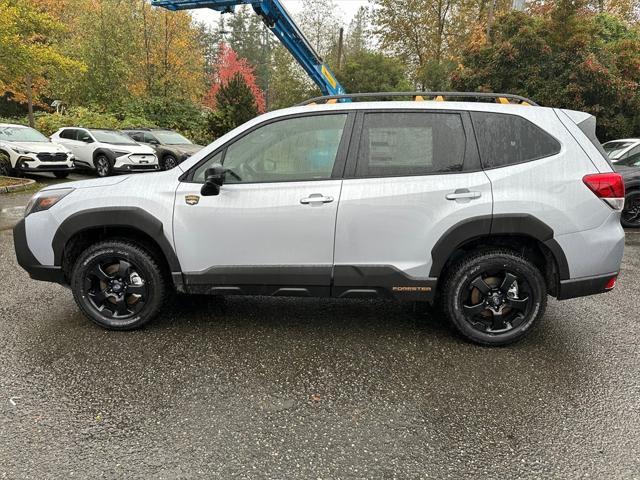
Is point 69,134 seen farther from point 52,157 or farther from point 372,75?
point 372,75

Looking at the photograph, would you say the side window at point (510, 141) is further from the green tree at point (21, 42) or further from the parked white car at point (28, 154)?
the parked white car at point (28, 154)

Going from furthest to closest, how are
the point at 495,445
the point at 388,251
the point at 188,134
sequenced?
the point at 188,134 → the point at 388,251 → the point at 495,445

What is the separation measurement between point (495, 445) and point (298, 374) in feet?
4.21

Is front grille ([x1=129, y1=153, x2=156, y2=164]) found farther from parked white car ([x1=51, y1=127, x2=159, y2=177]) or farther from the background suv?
the background suv

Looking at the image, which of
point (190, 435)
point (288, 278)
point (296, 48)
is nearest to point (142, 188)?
point (288, 278)

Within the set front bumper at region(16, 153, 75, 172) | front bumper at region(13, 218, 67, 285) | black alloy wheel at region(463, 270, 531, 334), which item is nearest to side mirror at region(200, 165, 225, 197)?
front bumper at region(13, 218, 67, 285)

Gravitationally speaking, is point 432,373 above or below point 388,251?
below

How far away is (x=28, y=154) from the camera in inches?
493

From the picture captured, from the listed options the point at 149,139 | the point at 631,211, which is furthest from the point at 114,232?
the point at 149,139

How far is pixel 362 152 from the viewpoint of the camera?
3469 millimetres

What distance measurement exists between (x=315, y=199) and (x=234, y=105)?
17233 millimetres

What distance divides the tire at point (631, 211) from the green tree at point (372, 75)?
63.1ft

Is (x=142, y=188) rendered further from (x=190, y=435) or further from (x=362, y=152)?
(x=190, y=435)

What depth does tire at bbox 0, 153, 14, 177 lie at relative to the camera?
12344mm
